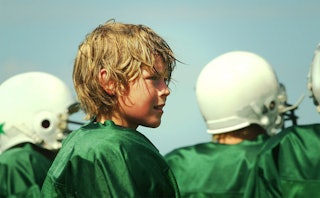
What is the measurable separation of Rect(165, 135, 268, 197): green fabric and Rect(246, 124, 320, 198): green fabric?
0.50m

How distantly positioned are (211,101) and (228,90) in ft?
0.58

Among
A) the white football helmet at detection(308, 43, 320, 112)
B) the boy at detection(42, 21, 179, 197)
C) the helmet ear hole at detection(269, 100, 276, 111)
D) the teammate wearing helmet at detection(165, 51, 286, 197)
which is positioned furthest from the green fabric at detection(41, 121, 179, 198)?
the helmet ear hole at detection(269, 100, 276, 111)

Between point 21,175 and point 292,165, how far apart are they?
6.45 ft

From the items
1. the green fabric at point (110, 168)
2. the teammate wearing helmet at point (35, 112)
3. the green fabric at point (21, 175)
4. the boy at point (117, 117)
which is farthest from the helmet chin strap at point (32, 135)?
the green fabric at point (110, 168)

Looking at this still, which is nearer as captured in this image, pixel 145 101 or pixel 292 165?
pixel 145 101

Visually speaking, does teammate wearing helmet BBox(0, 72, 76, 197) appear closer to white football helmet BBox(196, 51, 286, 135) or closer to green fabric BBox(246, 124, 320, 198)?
white football helmet BBox(196, 51, 286, 135)

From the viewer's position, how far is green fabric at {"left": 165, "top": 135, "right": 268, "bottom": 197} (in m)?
6.31

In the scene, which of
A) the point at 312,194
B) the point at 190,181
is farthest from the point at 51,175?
the point at 190,181

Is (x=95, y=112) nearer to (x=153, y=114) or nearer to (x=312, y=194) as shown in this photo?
(x=153, y=114)

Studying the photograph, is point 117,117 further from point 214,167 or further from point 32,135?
point 32,135

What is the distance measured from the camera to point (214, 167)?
6.46 m

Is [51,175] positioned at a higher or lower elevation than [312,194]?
higher

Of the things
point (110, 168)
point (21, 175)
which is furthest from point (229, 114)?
point (110, 168)

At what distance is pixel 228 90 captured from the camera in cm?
698
